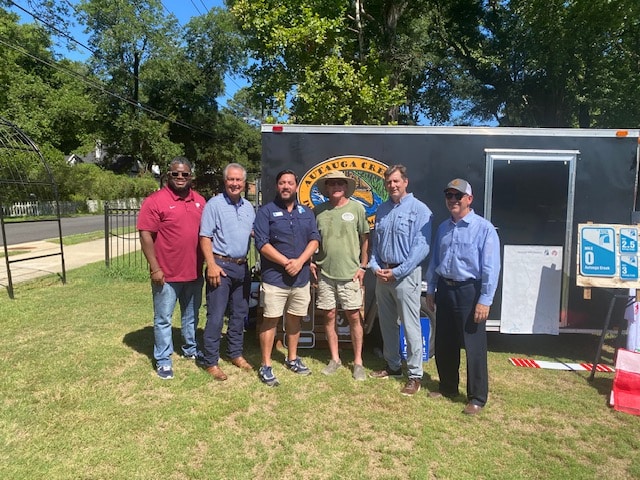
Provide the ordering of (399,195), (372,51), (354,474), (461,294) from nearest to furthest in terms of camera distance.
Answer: (354,474) → (461,294) → (399,195) → (372,51)

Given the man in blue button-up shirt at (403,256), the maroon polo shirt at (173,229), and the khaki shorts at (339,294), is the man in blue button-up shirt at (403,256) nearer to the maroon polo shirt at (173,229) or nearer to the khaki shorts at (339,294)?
the khaki shorts at (339,294)

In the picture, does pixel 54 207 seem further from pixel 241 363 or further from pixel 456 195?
pixel 456 195

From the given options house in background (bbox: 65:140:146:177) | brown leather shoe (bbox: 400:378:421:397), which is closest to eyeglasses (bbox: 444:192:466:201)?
brown leather shoe (bbox: 400:378:421:397)

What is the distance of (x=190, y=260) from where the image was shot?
13.9ft

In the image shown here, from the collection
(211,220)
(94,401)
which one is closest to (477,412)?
(211,220)

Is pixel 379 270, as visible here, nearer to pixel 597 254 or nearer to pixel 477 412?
pixel 477 412

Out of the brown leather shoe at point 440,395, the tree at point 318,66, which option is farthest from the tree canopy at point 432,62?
the brown leather shoe at point 440,395

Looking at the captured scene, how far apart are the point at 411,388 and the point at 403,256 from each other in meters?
1.15

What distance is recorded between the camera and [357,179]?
4.96 meters

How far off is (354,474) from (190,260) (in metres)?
2.32

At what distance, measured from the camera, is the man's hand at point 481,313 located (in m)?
3.47

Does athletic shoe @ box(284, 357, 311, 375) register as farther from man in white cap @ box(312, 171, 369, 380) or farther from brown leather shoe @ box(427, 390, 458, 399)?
brown leather shoe @ box(427, 390, 458, 399)

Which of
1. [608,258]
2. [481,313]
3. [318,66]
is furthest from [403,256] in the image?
[318,66]

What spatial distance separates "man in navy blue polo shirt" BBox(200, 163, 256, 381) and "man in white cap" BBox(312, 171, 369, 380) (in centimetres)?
71
